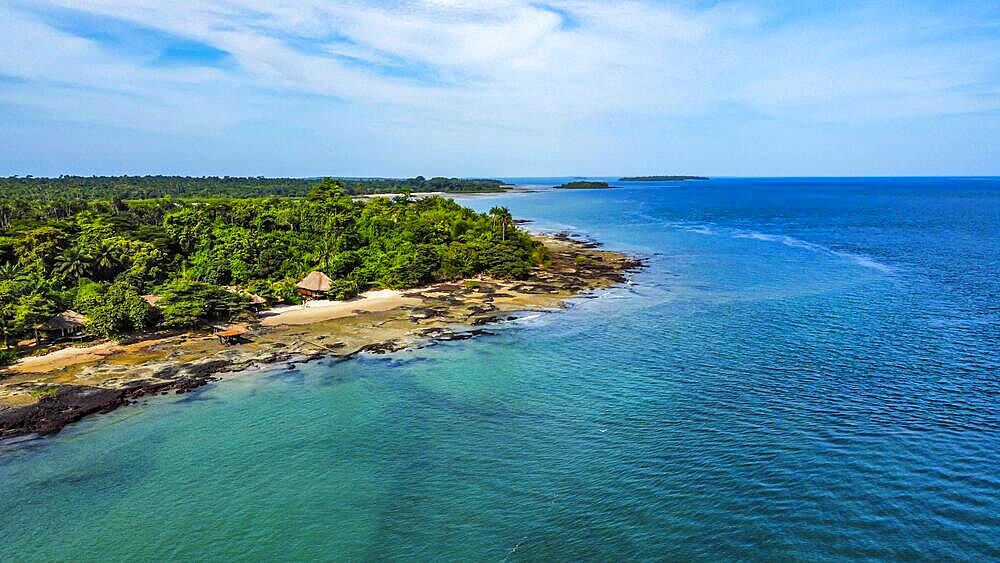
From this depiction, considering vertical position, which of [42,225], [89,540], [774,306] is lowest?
[89,540]

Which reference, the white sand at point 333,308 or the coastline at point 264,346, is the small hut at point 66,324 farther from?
the white sand at point 333,308

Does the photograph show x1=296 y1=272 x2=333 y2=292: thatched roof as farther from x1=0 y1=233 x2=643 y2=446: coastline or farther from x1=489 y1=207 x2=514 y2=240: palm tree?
x1=489 y1=207 x2=514 y2=240: palm tree

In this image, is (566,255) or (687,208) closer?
(566,255)

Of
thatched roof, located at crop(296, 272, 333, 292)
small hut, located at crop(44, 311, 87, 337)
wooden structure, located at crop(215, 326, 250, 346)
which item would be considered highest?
thatched roof, located at crop(296, 272, 333, 292)

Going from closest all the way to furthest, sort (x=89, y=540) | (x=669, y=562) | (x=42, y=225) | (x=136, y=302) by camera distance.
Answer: (x=669, y=562) → (x=89, y=540) → (x=136, y=302) → (x=42, y=225)

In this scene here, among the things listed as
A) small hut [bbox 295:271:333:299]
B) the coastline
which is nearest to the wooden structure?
the coastline

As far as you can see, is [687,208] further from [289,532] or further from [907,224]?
[289,532]

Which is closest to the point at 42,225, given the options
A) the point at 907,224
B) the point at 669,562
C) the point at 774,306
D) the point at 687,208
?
the point at 669,562
